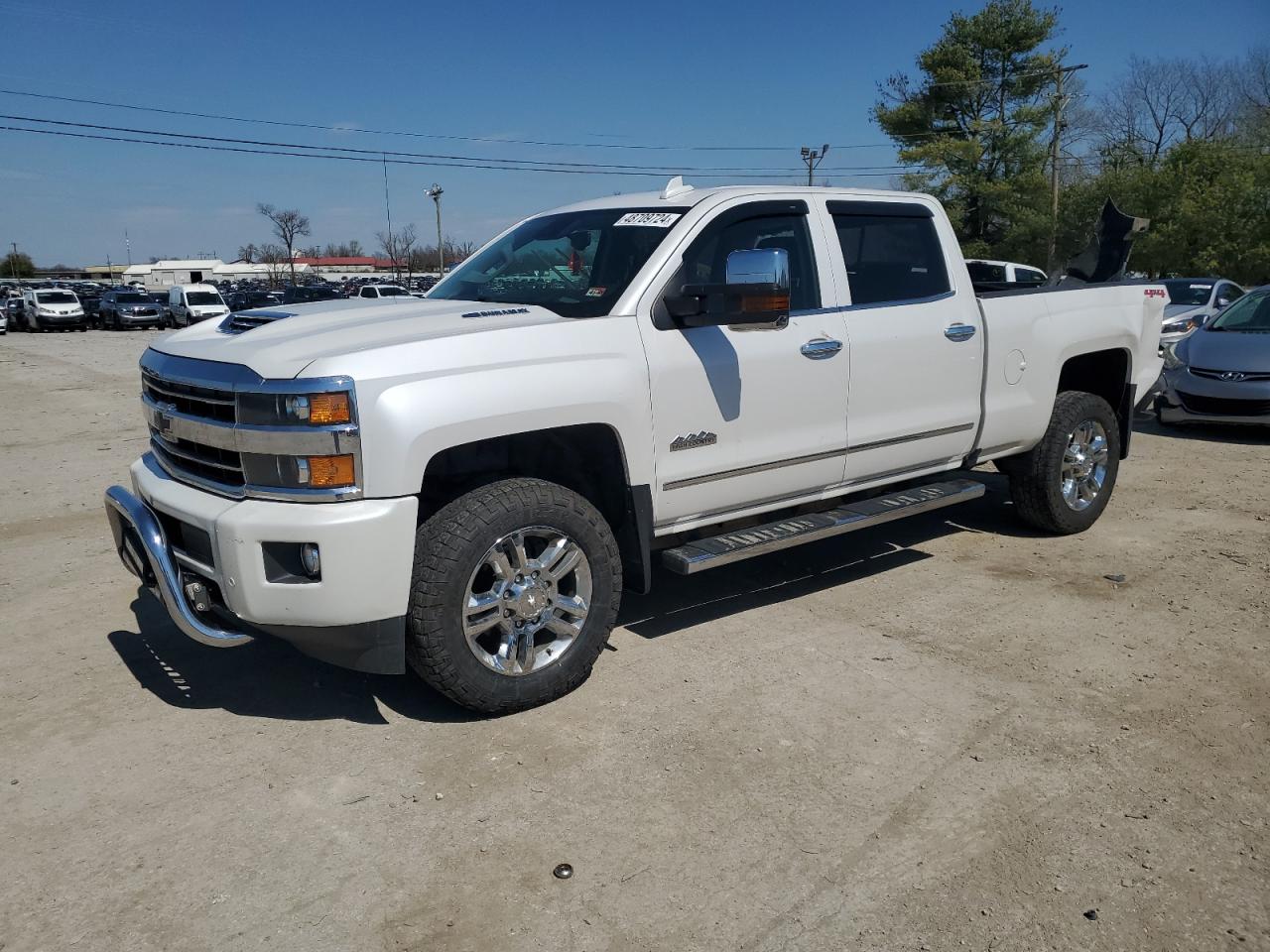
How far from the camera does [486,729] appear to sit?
12.5 ft

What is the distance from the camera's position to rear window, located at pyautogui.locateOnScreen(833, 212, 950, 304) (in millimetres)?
4992

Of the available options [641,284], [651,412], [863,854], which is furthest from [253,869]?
[641,284]

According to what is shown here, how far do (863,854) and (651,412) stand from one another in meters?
1.86

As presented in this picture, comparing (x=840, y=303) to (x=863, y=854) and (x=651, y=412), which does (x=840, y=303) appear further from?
(x=863, y=854)

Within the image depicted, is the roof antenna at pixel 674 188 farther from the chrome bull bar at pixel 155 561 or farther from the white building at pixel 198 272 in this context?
the white building at pixel 198 272

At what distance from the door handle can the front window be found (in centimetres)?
1277

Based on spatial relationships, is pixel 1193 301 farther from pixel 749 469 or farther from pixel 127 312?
pixel 127 312

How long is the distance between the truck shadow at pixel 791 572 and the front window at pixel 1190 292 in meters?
10.5

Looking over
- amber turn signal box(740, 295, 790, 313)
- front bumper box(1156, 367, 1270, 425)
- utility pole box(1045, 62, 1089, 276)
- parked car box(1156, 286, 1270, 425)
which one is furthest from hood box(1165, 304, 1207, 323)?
utility pole box(1045, 62, 1089, 276)

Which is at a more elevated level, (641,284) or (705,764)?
(641,284)

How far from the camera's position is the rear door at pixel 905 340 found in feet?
16.1

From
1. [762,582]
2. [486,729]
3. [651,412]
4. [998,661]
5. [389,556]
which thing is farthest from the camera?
[762,582]

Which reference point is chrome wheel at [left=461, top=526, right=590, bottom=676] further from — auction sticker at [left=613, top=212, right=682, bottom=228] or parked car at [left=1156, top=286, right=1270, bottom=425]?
parked car at [left=1156, top=286, right=1270, bottom=425]

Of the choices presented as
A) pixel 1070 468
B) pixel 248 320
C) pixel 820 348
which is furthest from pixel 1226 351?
pixel 248 320
